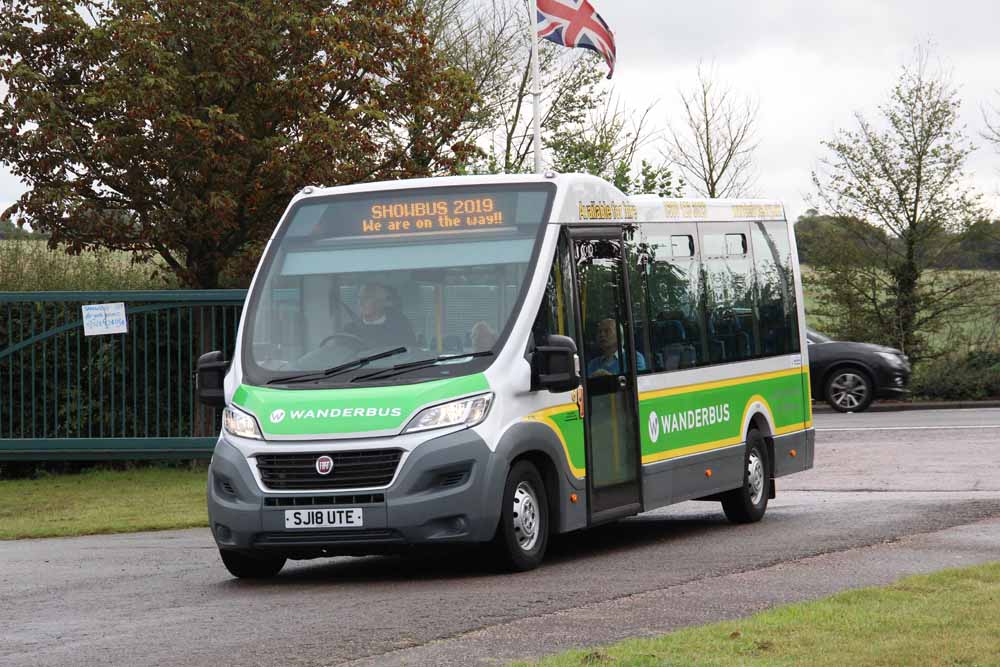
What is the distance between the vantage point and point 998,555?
452 inches

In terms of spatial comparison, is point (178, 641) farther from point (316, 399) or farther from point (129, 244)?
point (129, 244)

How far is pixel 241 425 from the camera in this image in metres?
11.0

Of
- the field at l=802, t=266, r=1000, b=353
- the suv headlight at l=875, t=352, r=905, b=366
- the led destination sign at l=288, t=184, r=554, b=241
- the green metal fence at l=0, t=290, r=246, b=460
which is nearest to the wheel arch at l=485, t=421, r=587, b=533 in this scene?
the led destination sign at l=288, t=184, r=554, b=241

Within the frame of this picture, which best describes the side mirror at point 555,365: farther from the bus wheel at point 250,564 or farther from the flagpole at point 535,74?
the flagpole at point 535,74

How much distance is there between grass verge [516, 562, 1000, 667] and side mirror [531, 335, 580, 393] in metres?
2.69

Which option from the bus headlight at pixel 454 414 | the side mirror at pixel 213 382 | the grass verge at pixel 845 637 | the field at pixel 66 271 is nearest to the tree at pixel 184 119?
the field at pixel 66 271

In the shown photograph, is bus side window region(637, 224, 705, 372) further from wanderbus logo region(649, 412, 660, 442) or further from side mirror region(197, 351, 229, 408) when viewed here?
side mirror region(197, 351, 229, 408)

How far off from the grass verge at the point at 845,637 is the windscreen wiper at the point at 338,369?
3.44 meters

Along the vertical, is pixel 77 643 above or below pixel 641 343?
below

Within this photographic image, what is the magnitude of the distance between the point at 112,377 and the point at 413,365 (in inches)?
402

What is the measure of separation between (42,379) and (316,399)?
1045 centimetres

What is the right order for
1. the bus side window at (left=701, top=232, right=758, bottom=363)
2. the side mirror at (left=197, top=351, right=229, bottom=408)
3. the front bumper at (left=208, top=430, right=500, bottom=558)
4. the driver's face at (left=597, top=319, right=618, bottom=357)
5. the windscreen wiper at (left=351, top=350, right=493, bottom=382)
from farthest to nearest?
the bus side window at (left=701, top=232, right=758, bottom=363) → the driver's face at (left=597, top=319, right=618, bottom=357) → the side mirror at (left=197, top=351, right=229, bottom=408) → the windscreen wiper at (left=351, top=350, right=493, bottom=382) → the front bumper at (left=208, top=430, right=500, bottom=558)

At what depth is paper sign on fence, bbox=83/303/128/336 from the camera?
20.3 meters

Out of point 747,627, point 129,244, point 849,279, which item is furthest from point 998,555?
point 849,279
